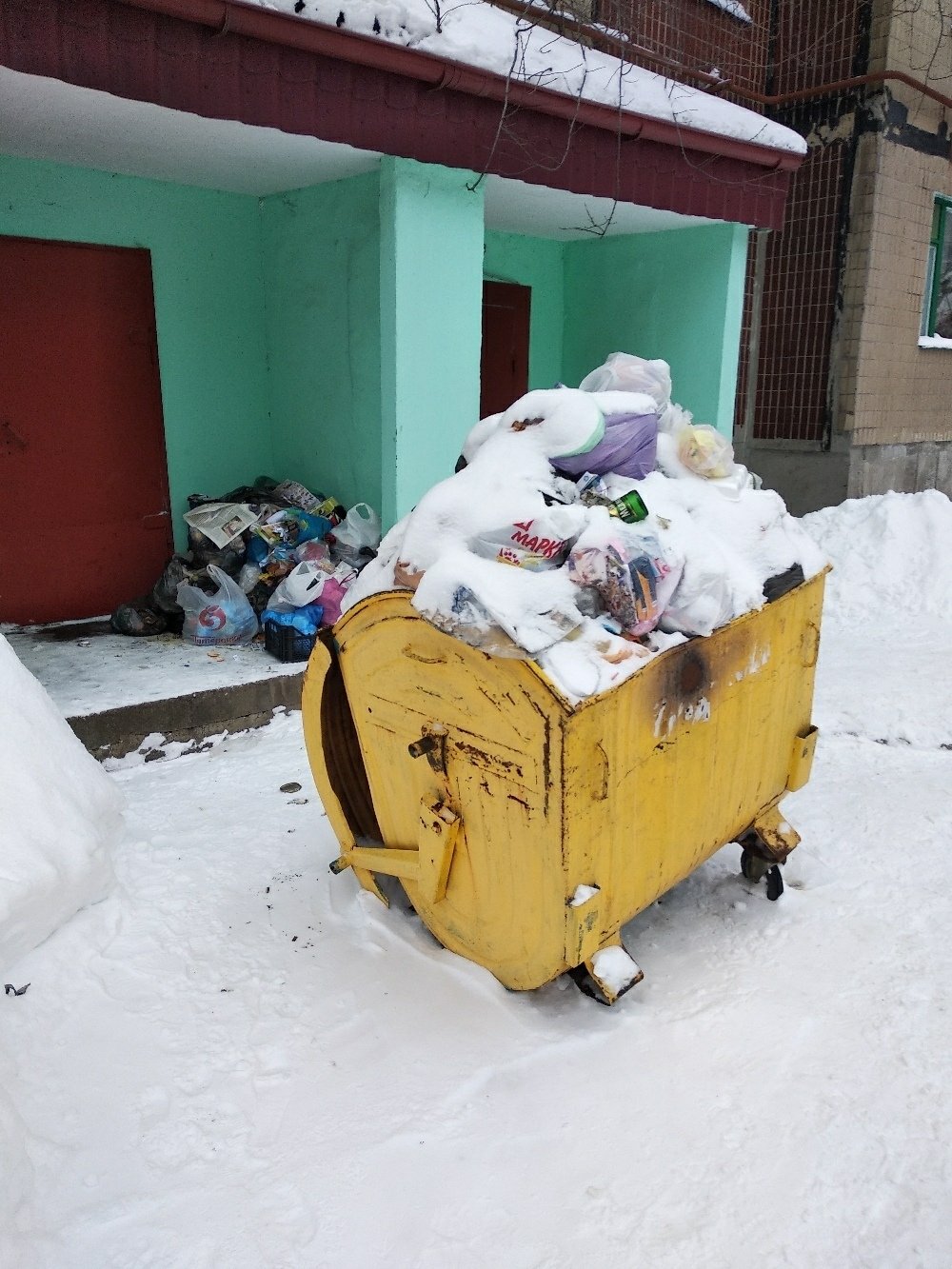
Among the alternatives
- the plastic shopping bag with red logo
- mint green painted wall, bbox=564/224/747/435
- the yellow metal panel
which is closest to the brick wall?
mint green painted wall, bbox=564/224/747/435

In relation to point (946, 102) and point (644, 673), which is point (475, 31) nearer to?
point (644, 673)

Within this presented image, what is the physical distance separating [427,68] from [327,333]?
5.26ft

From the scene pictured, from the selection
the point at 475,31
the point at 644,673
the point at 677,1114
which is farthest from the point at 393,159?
the point at 677,1114

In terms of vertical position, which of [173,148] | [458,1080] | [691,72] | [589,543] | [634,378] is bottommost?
[458,1080]

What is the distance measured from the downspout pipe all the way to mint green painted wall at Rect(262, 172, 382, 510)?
0.70 meters

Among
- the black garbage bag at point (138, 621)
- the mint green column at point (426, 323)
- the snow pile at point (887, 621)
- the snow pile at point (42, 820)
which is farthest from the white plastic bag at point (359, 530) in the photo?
the snow pile at point (887, 621)

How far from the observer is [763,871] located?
128 inches

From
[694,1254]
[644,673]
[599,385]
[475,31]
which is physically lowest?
[694,1254]

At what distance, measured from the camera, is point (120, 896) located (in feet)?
9.98

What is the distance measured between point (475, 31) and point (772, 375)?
5.64m

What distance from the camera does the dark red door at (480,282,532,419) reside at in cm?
748

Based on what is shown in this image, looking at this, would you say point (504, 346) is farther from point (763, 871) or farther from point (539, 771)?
point (539, 771)

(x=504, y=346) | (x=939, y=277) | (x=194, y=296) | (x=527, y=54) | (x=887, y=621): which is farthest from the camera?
(x=939, y=277)

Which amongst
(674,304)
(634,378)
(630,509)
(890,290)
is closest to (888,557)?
(674,304)
